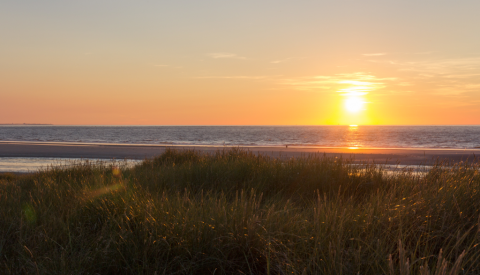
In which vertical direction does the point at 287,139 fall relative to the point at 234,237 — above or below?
below

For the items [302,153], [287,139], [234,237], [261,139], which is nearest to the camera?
[234,237]

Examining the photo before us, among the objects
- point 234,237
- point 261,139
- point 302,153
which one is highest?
point 234,237

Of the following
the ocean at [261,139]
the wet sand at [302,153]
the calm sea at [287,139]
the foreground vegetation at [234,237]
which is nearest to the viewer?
the foreground vegetation at [234,237]

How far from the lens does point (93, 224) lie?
4.84 meters

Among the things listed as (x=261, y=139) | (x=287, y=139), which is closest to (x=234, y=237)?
(x=287, y=139)

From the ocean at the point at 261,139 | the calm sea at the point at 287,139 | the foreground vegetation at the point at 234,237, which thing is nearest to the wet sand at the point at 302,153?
the ocean at the point at 261,139

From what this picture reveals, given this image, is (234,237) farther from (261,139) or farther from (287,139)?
(261,139)

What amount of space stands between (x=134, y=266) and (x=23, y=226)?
7.00ft

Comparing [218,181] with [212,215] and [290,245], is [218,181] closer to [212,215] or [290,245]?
[212,215]

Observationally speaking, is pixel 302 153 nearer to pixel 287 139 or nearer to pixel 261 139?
pixel 287 139

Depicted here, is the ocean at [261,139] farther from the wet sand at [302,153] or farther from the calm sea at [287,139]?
the wet sand at [302,153]

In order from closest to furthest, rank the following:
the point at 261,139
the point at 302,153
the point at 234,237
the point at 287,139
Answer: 1. the point at 234,237
2. the point at 302,153
3. the point at 287,139
4. the point at 261,139

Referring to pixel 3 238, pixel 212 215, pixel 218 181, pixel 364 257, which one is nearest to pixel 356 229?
pixel 364 257

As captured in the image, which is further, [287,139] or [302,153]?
[287,139]
